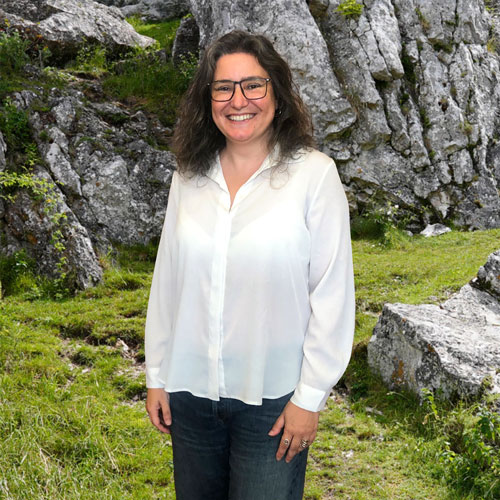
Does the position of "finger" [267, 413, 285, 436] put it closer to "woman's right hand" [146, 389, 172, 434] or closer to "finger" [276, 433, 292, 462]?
"finger" [276, 433, 292, 462]

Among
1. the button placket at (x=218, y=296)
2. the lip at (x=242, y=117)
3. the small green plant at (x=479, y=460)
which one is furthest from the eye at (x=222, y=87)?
the small green plant at (x=479, y=460)

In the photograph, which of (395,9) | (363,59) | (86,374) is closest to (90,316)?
(86,374)

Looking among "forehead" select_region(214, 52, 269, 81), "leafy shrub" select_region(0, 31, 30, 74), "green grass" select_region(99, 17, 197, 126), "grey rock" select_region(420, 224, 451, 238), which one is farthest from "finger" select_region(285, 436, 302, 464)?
"leafy shrub" select_region(0, 31, 30, 74)

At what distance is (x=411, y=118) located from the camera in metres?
10.7

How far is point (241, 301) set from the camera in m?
2.12

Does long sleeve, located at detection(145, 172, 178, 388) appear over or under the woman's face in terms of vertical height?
under

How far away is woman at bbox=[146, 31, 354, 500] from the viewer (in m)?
2.08

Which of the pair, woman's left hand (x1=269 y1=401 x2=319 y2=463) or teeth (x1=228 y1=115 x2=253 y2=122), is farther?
teeth (x1=228 y1=115 x2=253 y2=122)

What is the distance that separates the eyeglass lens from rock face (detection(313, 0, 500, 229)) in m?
8.44

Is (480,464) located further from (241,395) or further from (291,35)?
Answer: (291,35)

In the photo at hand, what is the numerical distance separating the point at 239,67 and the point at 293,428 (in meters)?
1.45

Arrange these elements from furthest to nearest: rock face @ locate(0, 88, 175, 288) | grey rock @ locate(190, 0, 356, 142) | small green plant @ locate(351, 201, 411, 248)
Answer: grey rock @ locate(190, 0, 356, 142) → small green plant @ locate(351, 201, 411, 248) → rock face @ locate(0, 88, 175, 288)

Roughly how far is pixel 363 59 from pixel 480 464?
27.9 feet

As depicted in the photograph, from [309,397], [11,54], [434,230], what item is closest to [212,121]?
[309,397]
